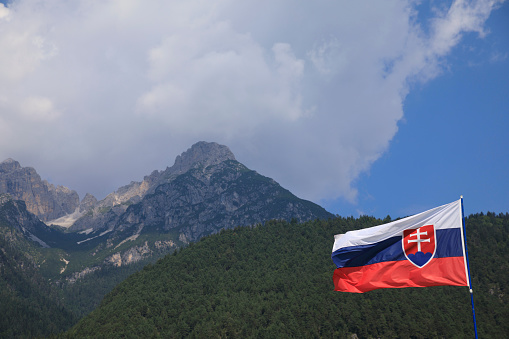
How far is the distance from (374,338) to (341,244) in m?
180

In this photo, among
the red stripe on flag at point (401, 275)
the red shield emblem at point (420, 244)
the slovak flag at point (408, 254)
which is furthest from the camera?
the red shield emblem at point (420, 244)

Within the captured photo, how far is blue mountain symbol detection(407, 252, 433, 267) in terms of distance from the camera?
3152cm

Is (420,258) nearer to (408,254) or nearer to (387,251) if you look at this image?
(408,254)

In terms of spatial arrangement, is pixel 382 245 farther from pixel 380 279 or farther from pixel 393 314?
pixel 393 314

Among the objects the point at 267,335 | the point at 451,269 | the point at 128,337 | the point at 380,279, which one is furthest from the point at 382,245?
the point at 128,337

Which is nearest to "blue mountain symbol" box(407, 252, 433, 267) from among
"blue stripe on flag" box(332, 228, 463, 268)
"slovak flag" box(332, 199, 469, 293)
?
"slovak flag" box(332, 199, 469, 293)

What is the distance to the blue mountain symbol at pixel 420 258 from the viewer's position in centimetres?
3152

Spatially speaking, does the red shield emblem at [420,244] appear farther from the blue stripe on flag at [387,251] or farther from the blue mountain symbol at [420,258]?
the blue stripe on flag at [387,251]

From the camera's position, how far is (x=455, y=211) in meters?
30.8

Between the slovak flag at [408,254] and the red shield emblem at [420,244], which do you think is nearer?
the slovak flag at [408,254]

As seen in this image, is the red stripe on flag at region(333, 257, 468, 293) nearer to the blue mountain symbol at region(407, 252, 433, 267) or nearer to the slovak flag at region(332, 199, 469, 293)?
the slovak flag at region(332, 199, 469, 293)

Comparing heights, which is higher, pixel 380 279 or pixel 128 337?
pixel 380 279

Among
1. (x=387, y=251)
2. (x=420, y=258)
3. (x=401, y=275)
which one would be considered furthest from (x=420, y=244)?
(x=401, y=275)

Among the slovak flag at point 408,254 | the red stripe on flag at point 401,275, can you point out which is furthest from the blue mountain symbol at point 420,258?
the red stripe on flag at point 401,275
